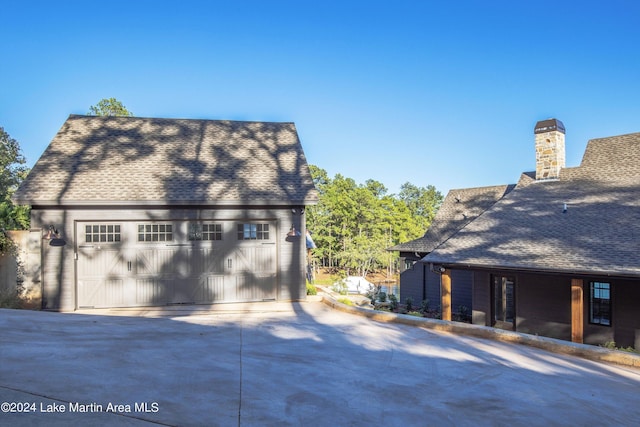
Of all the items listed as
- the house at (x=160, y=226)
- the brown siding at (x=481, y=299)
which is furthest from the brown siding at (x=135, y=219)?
the brown siding at (x=481, y=299)

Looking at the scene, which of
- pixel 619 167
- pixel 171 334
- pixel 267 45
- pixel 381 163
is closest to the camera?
pixel 171 334

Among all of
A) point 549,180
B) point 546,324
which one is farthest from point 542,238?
point 549,180

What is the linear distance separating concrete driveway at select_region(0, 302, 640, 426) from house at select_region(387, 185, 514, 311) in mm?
11229

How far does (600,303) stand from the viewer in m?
12.1

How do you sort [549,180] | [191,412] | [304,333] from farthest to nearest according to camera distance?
1. [549,180]
2. [304,333]
3. [191,412]

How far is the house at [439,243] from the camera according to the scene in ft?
63.6

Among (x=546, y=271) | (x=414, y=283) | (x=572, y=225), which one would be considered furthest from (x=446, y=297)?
(x=414, y=283)

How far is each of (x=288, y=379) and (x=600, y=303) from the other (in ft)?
34.6

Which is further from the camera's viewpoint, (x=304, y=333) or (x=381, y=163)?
(x=381, y=163)

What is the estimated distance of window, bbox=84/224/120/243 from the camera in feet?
38.3

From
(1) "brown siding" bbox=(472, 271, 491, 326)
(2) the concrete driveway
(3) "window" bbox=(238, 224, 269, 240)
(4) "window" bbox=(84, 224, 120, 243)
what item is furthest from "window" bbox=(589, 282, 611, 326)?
(4) "window" bbox=(84, 224, 120, 243)

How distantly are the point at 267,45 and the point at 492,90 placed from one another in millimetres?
14855

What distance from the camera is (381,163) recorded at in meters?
58.4

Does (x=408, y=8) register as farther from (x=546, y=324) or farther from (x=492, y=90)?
(x=546, y=324)
